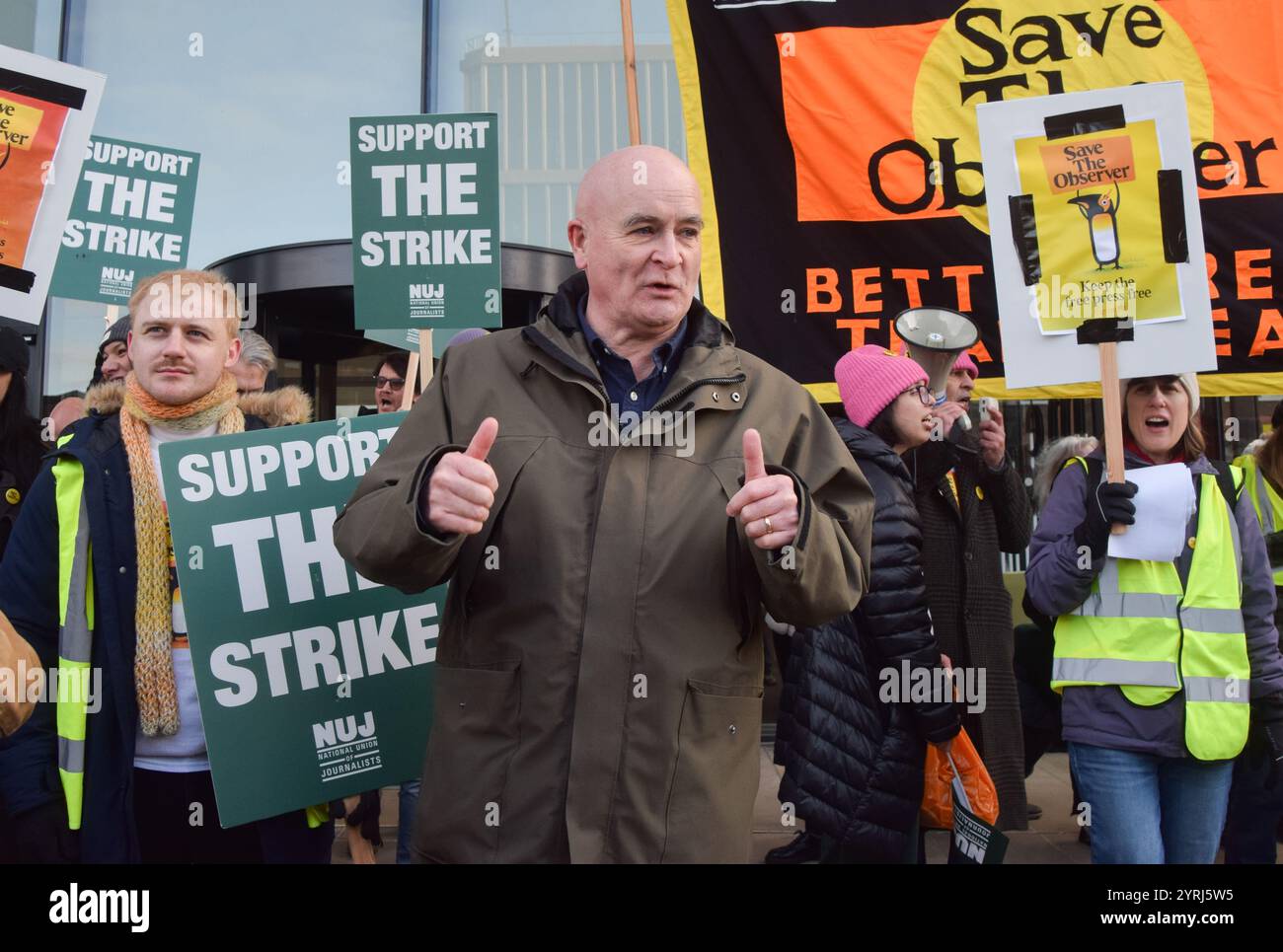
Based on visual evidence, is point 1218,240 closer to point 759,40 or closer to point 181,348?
point 759,40

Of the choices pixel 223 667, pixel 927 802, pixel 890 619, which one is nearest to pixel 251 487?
pixel 223 667

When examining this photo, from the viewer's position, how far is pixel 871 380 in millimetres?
3547

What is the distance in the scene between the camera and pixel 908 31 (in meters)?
4.43

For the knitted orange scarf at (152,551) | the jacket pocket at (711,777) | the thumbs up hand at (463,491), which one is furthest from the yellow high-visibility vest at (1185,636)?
the knitted orange scarf at (152,551)

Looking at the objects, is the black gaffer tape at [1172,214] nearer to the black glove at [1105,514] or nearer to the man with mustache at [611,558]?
the black glove at [1105,514]

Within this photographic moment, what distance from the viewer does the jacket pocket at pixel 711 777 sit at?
192 cm

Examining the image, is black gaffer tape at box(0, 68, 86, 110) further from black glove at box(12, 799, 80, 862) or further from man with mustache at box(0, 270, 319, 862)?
black glove at box(12, 799, 80, 862)

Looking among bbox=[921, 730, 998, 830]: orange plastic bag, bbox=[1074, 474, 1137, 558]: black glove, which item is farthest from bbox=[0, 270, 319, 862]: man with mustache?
bbox=[1074, 474, 1137, 558]: black glove

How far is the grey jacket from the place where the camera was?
307 centimetres

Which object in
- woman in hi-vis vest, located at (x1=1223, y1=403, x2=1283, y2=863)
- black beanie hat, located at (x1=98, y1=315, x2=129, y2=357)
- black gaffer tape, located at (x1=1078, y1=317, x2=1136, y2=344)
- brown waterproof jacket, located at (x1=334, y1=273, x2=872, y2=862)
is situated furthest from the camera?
black beanie hat, located at (x1=98, y1=315, x2=129, y2=357)

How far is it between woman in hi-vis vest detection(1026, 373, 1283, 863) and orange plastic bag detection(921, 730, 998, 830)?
0.28 metres
